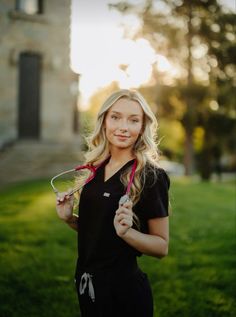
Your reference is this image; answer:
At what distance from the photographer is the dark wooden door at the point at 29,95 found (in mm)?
17141

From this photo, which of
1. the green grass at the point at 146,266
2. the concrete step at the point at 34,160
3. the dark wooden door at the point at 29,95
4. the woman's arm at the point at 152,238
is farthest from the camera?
the dark wooden door at the point at 29,95

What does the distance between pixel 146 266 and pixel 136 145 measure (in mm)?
3778

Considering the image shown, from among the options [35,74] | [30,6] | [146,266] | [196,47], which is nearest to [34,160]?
[35,74]

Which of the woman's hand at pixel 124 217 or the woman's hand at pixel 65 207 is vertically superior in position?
the woman's hand at pixel 124 217

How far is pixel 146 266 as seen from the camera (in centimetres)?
616

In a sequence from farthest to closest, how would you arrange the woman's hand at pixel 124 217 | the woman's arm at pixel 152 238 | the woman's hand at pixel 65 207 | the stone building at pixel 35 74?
the stone building at pixel 35 74 → the woman's hand at pixel 65 207 → the woman's arm at pixel 152 238 → the woman's hand at pixel 124 217

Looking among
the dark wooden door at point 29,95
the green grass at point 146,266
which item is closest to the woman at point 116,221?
the green grass at point 146,266

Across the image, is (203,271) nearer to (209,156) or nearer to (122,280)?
(122,280)

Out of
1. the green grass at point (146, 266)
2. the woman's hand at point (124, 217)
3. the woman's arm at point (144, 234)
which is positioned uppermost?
the woman's hand at point (124, 217)

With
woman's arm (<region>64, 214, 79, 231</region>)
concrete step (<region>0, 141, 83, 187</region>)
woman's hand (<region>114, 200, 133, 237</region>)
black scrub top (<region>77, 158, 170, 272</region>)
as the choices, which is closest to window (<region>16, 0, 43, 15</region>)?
concrete step (<region>0, 141, 83, 187</region>)

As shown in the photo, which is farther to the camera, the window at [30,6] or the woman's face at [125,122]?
the window at [30,6]

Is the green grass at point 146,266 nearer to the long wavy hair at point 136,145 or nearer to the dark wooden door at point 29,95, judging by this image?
the long wavy hair at point 136,145

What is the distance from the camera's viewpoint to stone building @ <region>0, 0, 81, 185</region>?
1664 cm

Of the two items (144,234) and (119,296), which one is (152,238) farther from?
(119,296)
